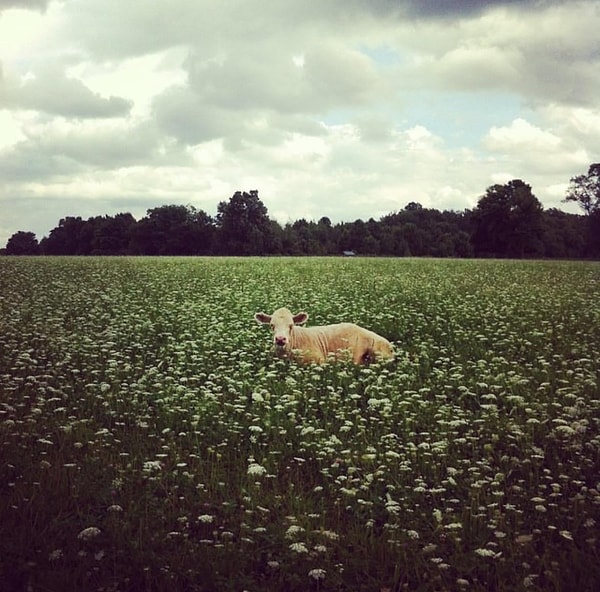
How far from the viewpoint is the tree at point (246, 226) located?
80250 millimetres

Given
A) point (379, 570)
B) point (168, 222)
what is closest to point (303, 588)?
point (379, 570)

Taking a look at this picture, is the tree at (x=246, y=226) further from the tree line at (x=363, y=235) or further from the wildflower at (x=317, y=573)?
the wildflower at (x=317, y=573)

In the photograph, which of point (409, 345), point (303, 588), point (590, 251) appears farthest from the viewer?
point (590, 251)

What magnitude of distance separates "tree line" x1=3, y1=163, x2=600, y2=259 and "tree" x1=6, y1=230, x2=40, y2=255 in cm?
14

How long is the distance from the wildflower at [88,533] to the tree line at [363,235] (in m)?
78.9

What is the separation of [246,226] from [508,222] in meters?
42.2

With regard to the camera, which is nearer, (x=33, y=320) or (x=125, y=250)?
(x=33, y=320)

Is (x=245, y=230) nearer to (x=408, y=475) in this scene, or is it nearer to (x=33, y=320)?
(x=33, y=320)

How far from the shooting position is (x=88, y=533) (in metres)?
5.46

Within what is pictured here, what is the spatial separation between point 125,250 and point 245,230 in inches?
1015

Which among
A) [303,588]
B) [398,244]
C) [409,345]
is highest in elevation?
[398,244]

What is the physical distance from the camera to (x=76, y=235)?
3797 inches

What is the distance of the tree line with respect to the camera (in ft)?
295

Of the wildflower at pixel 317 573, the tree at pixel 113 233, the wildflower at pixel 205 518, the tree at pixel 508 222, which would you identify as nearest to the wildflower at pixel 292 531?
the wildflower at pixel 317 573
